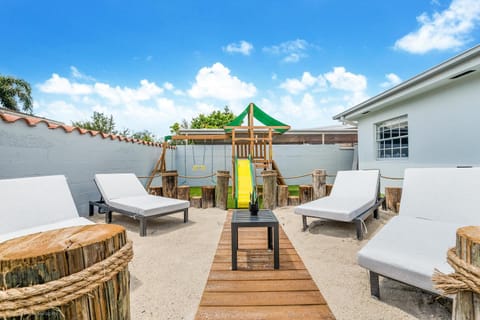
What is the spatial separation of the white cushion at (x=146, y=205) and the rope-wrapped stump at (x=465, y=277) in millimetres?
3871

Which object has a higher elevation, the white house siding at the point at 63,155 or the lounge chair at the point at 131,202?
the white house siding at the point at 63,155

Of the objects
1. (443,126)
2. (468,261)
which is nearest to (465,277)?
(468,261)

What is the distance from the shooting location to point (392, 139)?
6.62 metres

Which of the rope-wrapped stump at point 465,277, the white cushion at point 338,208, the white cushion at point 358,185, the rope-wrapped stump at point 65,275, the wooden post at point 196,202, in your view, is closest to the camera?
the rope-wrapped stump at point 65,275

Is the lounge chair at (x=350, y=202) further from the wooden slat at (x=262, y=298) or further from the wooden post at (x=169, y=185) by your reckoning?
the wooden post at (x=169, y=185)

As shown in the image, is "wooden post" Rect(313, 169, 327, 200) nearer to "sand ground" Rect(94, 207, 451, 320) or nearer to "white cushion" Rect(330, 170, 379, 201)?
"white cushion" Rect(330, 170, 379, 201)

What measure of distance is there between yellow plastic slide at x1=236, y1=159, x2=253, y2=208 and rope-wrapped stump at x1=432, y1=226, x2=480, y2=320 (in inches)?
193

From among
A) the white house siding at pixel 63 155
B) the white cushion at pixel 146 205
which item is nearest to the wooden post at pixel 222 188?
the white cushion at pixel 146 205

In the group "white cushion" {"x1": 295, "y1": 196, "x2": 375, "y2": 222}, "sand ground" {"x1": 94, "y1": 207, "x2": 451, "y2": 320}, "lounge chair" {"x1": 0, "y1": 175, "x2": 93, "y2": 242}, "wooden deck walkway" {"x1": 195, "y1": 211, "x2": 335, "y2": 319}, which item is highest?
"lounge chair" {"x1": 0, "y1": 175, "x2": 93, "y2": 242}

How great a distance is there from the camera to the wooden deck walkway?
5.73 feet

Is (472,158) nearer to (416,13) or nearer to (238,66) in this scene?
(416,13)

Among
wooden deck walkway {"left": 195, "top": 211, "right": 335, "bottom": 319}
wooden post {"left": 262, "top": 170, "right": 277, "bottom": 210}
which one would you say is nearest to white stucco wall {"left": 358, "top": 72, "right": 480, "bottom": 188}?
wooden post {"left": 262, "top": 170, "right": 277, "bottom": 210}

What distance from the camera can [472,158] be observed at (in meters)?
4.48

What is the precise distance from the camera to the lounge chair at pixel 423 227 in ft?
5.81
